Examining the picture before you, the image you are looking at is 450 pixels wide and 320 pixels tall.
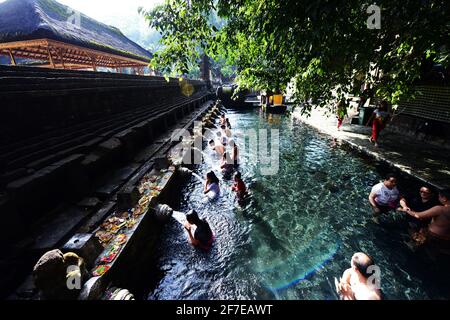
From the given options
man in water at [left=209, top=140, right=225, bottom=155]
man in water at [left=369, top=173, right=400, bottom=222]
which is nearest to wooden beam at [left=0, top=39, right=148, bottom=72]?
man in water at [left=209, top=140, right=225, bottom=155]

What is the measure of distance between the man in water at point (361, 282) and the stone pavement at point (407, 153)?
4.79 metres

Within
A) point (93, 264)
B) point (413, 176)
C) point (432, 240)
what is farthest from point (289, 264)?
point (413, 176)

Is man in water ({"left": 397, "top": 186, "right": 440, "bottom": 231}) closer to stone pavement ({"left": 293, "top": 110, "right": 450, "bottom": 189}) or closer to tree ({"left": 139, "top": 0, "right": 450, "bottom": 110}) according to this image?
stone pavement ({"left": 293, "top": 110, "right": 450, "bottom": 189})

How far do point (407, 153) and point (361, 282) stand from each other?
27.3 ft

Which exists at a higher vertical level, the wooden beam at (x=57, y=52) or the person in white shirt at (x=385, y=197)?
the wooden beam at (x=57, y=52)

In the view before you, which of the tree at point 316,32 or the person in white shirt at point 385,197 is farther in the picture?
the person in white shirt at point 385,197

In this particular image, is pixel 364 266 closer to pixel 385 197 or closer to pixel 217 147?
pixel 385 197

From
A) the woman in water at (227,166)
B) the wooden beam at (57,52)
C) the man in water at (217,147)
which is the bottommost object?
the woman in water at (227,166)

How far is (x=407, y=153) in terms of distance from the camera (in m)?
9.34

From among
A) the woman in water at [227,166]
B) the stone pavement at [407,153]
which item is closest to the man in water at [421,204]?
the stone pavement at [407,153]

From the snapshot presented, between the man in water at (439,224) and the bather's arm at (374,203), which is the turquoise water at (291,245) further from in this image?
the man in water at (439,224)

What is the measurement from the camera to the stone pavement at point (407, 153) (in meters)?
7.17

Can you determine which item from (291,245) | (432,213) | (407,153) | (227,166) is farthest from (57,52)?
(407,153)

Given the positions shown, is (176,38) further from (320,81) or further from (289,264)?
(289,264)
